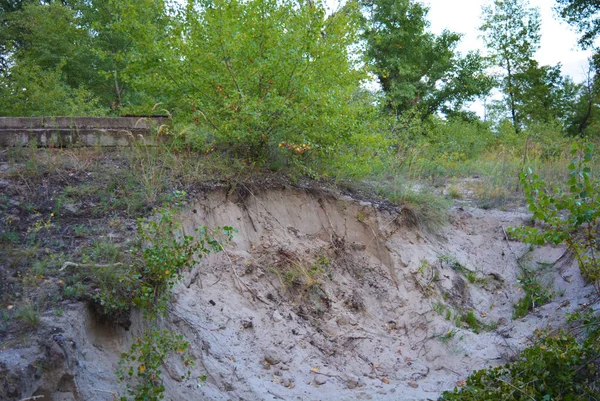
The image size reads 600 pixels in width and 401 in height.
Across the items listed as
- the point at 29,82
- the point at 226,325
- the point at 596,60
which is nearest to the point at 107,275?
the point at 226,325

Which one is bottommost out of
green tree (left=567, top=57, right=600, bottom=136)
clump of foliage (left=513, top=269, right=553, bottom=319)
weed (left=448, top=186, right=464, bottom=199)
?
clump of foliage (left=513, top=269, right=553, bottom=319)

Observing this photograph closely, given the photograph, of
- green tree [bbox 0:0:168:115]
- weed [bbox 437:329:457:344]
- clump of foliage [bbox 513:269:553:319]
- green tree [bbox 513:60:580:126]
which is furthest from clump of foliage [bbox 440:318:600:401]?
green tree [bbox 513:60:580:126]

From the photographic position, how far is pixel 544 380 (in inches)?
199

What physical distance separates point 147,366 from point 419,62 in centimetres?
1944

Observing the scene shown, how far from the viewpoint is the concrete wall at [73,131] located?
25.1ft

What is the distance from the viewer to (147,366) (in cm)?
448

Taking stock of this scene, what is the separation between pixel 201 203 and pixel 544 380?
4411 millimetres

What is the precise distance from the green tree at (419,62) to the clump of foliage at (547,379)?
15941 mm

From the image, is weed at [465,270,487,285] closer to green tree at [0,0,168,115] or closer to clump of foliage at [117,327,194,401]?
clump of foliage at [117,327,194,401]

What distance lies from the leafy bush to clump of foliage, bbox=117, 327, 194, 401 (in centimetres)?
275

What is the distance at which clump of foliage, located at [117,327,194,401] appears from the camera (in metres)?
4.30

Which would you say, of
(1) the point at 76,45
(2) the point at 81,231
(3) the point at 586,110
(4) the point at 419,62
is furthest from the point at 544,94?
(2) the point at 81,231

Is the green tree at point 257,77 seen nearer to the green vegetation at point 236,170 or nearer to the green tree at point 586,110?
the green vegetation at point 236,170

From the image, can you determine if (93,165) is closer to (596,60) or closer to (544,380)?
(544,380)
